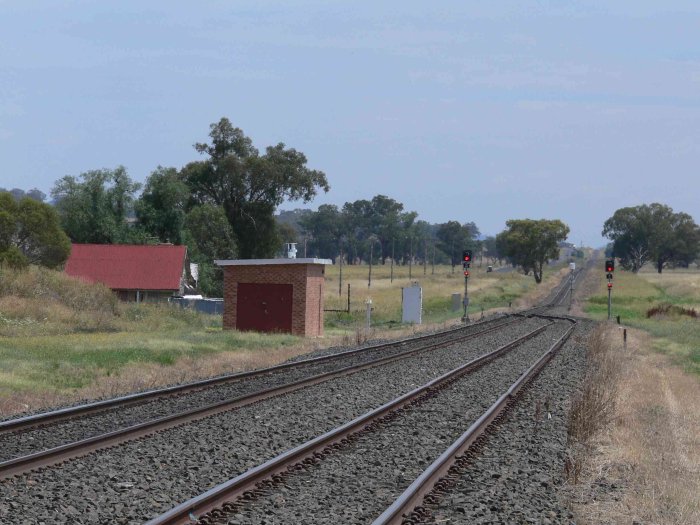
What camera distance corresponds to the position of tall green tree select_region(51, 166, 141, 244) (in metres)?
71.8

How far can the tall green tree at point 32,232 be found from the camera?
45.7 meters

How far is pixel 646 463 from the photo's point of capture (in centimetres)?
1214

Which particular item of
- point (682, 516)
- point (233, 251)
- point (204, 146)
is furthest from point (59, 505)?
point (204, 146)

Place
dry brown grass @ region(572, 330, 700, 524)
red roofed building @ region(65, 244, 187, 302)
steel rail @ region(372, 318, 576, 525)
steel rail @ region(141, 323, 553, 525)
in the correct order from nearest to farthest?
steel rail @ region(141, 323, 553, 525), steel rail @ region(372, 318, 576, 525), dry brown grass @ region(572, 330, 700, 524), red roofed building @ region(65, 244, 187, 302)

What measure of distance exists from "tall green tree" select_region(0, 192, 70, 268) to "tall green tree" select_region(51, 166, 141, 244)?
21.7m

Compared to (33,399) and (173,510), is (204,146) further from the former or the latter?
(173,510)

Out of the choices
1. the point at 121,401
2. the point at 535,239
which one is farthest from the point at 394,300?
the point at 121,401

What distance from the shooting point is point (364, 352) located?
2597 cm

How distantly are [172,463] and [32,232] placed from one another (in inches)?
1592

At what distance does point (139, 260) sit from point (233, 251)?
63.4ft

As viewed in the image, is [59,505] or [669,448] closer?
[59,505]

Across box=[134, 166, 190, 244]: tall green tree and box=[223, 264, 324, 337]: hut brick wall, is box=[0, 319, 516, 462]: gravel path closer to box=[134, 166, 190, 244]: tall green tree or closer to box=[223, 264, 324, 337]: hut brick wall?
box=[223, 264, 324, 337]: hut brick wall

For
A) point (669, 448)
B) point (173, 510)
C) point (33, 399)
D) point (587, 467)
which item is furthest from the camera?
point (33, 399)

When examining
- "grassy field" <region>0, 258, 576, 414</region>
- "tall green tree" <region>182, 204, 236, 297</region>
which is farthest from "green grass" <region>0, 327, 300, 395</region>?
"tall green tree" <region>182, 204, 236, 297</region>
